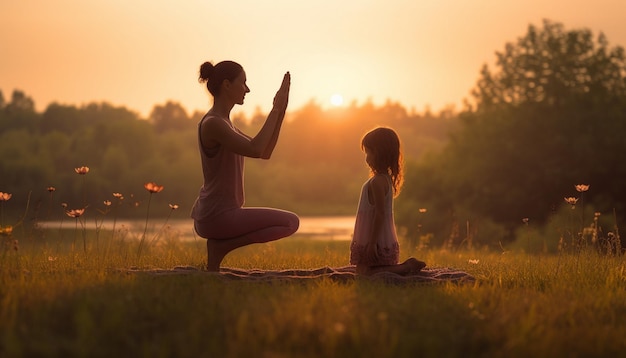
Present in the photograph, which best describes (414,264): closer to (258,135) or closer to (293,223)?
(293,223)

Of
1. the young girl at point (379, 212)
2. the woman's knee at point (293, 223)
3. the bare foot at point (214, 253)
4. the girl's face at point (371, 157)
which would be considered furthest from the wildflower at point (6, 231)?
the girl's face at point (371, 157)

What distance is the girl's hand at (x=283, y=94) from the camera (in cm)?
727

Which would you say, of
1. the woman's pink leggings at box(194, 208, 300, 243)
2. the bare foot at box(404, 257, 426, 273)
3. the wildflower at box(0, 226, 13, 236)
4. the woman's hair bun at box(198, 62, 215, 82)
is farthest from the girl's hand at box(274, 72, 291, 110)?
the wildflower at box(0, 226, 13, 236)

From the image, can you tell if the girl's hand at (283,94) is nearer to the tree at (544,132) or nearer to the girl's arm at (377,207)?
the girl's arm at (377,207)

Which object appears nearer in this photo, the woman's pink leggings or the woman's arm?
the woman's arm

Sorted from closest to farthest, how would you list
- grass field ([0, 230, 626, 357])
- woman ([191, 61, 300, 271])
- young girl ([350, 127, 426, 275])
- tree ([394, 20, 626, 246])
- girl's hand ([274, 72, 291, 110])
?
grass field ([0, 230, 626, 357]), girl's hand ([274, 72, 291, 110]), woman ([191, 61, 300, 271]), young girl ([350, 127, 426, 275]), tree ([394, 20, 626, 246])

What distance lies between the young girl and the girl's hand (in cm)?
100

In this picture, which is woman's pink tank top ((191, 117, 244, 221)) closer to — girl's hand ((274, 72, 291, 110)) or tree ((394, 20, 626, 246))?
girl's hand ((274, 72, 291, 110))

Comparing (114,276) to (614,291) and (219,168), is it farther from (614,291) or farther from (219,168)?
(614,291)

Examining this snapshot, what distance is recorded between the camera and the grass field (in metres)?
4.62

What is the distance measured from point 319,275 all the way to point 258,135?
1.58m

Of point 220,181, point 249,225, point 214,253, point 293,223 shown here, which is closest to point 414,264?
point 293,223

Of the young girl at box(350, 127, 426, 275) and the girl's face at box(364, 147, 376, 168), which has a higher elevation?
the girl's face at box(364, 147, 376, 168)

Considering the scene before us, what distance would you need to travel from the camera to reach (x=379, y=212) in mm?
7555
